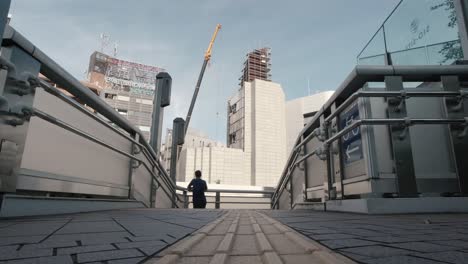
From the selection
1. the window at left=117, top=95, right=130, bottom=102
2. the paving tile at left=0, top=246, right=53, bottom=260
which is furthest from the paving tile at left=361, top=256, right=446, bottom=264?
the window at left=117, top=95, right=130, bottom=102

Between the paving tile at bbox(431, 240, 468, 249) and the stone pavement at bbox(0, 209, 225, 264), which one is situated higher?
the paving tile at bbox(431, 240, 468, 249)

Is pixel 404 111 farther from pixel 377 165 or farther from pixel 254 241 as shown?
pixel 254 241

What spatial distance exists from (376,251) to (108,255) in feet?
3.14

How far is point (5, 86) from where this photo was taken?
6.56ft

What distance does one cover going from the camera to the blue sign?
10.1 ft

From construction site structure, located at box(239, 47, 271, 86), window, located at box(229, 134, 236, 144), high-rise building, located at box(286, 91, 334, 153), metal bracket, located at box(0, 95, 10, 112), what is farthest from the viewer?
construction site structure, located at box(239, 47, 271, 86)

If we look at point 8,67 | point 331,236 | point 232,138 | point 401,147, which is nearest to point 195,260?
point 331,236

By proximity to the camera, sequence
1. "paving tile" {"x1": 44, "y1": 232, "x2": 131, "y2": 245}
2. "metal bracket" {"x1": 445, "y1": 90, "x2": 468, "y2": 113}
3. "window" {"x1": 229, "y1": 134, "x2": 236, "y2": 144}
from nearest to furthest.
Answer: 1. "paving tile" {"x1": 44, "y1": 232, "x2": 131, "y2": 245}
2. "metal bracket" {"x1": 445, "y1": 90, "x2": 468, "y2": 113}
3. "window" {"x1": 229, "y1": 134, "x2": 236, "y2": 144}

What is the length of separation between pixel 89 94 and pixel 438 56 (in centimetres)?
428

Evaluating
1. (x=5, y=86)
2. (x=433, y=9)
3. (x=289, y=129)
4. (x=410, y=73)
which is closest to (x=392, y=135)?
(x=410, y=73)

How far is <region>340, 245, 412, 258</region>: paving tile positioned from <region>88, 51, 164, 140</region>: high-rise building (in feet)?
213

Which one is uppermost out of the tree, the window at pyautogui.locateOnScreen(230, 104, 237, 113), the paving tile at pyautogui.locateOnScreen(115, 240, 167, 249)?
the window at pyautogui.locateOnScreen(230, 104, 237, 113)

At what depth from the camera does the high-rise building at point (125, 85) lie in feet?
217

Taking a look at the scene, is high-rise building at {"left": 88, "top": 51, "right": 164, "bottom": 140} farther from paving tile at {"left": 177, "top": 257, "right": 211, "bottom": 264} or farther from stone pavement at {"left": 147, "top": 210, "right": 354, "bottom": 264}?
paving tile at {"left": 177, "top": 257, "right": 211, "bottom": 264}
